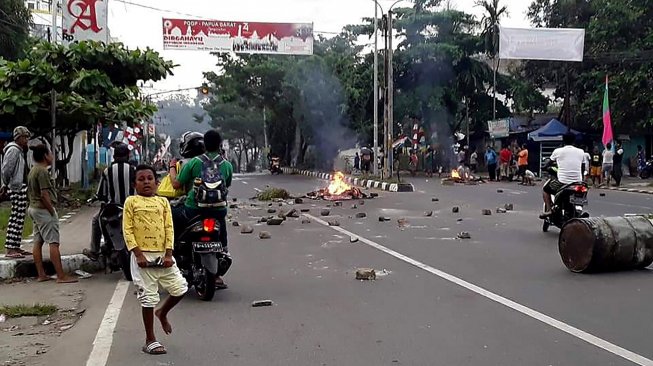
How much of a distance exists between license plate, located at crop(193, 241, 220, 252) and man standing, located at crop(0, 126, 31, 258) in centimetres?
355

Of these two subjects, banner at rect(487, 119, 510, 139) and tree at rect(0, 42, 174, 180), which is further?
banner at rect(487, 119, 510, 139)

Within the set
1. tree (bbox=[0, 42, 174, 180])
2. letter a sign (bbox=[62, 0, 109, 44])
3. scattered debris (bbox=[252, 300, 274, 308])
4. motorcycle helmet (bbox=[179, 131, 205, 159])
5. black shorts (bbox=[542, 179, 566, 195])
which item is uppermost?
letter a sign (bbox=[62, 0, 109, 44])

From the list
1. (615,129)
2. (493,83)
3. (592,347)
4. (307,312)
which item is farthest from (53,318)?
(493,83)

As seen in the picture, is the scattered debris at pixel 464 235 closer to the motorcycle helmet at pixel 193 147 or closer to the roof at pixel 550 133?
the motorcycle helmet at pixel 193 147

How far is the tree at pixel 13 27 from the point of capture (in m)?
22.9

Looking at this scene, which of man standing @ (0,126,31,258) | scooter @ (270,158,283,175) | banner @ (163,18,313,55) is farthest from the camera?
scooter @ (270,158,283,175)

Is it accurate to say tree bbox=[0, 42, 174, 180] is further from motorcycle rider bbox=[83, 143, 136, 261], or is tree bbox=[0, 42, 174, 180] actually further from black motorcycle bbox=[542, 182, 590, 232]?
black motorcycle bbox=[542, 182, 590, 232]

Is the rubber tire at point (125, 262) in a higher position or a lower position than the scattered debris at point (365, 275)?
higher

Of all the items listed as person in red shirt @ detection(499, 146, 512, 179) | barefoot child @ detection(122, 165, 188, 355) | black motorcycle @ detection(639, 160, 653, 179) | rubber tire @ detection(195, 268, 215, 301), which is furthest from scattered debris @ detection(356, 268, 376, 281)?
black motorcycle @ detection(639, 160, 653, 179)

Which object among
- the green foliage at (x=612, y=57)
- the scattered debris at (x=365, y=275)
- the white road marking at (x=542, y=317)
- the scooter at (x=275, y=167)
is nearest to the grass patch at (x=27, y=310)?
the scattered debris at (x=365, y=275)

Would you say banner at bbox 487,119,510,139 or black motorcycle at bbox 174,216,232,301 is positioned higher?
banner at bbox 487,119,510,139

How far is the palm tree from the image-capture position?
41.7m

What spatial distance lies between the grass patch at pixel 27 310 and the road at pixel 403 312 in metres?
0.57

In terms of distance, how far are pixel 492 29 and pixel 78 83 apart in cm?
3223
